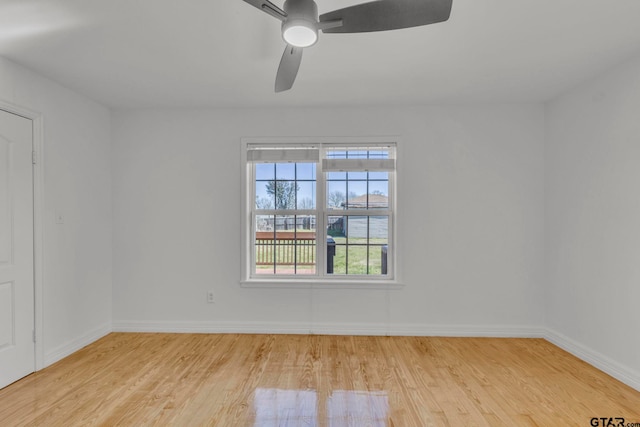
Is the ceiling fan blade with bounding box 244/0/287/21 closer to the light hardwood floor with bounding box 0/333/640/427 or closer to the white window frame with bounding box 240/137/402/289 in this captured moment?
the white window frame with bounding box 240/137/402/289

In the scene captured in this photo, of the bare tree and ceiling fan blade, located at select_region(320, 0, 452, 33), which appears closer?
ceiling fan blade, located at select_region(320, 0, 452, 33)

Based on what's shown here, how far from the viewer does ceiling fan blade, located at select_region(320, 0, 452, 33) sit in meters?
1.37

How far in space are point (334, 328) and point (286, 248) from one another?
103 centimetres

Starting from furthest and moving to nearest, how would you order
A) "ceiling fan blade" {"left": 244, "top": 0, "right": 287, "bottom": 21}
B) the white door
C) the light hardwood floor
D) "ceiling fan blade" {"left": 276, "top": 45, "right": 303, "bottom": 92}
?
1. the white door
2. the light hardwood floor
3. "ceiling fan blade" {"left": 276, "top": 45, "right": 303, "bottom": 92}
4. "ceiling fan blade" {"left": 244, "top": 0, "right": 287, "bottom": 21}

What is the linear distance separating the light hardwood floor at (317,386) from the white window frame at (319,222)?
2.00 ft

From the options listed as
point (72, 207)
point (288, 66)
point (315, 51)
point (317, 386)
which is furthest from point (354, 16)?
point (72, 207)

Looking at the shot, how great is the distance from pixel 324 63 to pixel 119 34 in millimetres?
1414

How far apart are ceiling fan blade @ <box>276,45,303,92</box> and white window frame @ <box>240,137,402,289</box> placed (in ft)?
4.75

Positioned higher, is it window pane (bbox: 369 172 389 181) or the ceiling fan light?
the ceiling fan light

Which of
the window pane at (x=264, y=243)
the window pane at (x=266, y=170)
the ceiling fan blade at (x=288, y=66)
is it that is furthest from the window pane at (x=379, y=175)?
the ceiling fan blade at (x=288, y=66)

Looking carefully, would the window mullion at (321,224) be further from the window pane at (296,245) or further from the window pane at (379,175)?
the window pane at (379,175)

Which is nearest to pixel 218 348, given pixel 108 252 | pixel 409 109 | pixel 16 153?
pixel 108 252

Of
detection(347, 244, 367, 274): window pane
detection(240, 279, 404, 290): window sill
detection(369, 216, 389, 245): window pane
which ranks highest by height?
detection(369, 216, 389, 245): window pane

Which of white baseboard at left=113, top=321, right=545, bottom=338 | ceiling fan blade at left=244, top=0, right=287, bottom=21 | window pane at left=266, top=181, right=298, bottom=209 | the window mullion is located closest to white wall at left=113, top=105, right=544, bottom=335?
white baseboard at left=113, top=321, right=545, bottom=338
